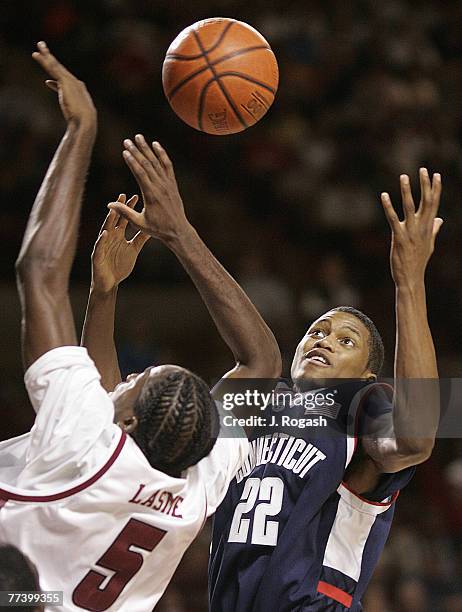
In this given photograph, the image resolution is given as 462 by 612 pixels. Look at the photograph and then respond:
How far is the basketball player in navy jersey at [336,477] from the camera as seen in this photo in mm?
3004

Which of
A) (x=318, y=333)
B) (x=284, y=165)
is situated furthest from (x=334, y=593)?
(x=284, y=165)

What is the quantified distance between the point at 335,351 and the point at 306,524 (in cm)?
64

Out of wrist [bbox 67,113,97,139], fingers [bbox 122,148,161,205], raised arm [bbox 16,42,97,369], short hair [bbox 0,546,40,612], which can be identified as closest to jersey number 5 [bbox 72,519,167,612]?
short hair [bbox 0,546,40,612]

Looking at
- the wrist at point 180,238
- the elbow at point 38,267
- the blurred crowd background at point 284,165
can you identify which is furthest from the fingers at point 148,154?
the blurred crowd background at point 284,165

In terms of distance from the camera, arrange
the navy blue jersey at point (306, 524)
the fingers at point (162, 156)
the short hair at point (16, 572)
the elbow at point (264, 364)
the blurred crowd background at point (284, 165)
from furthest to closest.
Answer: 1. the blurred crowd background at point (284, 165)
2. the navy blue jersey at point (306, 524)
3. the elbow at point (264, 364)
4. the fingers at point (162, 156)
5. the short hair at point (16, 572)

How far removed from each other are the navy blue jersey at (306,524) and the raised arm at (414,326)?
0.81 feet

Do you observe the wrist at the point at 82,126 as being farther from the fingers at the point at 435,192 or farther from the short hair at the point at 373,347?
the short hair at the point at 373,347

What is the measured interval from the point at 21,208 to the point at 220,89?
493 centimetres

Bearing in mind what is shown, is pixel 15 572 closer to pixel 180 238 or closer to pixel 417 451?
pixel 180 238

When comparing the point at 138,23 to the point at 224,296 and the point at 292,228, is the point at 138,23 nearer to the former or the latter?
the point at 292,228

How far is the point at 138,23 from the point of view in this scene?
31.7 feet

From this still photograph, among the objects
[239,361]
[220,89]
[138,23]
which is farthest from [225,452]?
[138,23]

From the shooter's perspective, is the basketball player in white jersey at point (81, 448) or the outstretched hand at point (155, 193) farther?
the outstretched hand at point (155, 193)

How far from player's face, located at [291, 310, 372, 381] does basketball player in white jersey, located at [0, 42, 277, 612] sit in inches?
37.6
